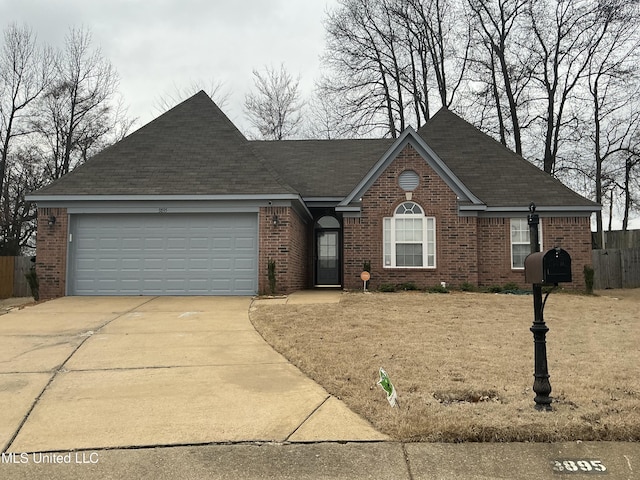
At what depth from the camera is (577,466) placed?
12.2ft

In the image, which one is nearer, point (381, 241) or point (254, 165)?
point (254, 165)

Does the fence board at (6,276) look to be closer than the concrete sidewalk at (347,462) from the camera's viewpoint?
No

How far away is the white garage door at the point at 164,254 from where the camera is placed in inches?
549

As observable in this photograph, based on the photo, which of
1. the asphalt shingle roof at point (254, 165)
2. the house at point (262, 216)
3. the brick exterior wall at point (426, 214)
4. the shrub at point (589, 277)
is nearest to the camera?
the house at point (262, 216)

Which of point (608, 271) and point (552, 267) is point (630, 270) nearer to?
point (608, 271)

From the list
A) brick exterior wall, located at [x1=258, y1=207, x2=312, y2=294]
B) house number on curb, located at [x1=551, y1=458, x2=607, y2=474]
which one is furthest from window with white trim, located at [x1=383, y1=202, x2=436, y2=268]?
house number on curb, located at [x1=551, y1=458, x2=607, y2=474]

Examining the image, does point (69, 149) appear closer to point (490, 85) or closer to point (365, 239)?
point (365, 239)

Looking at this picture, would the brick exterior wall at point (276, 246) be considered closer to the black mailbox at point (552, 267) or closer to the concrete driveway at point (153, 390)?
the concrete driveway at point (153, 390)

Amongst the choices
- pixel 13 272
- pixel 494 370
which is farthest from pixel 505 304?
pixel 13 272

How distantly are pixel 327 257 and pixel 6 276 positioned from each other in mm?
11974

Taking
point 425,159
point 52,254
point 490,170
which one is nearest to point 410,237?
point 425,159

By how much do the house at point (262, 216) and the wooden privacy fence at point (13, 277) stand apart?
6189 millimetres

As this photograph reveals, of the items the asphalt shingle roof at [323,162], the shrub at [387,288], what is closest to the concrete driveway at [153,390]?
the shrub at [387,288]

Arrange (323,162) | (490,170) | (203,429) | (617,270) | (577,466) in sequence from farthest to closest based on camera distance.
→ (617,270) → (323,162) → (490,170) → (203,429) → (577,466)
